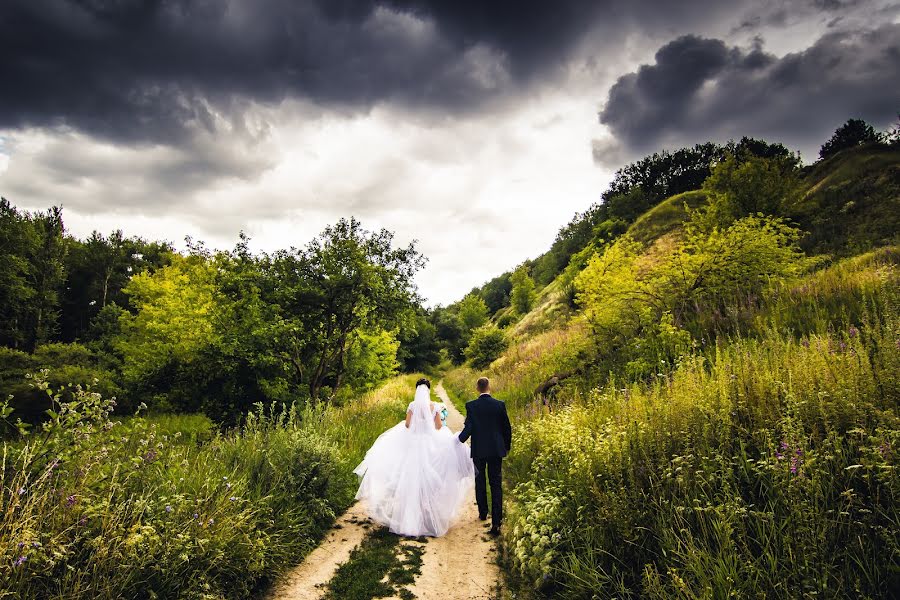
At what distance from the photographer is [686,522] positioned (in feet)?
12.2

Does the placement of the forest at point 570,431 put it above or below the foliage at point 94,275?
below

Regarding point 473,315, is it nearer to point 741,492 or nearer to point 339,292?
point 339,292

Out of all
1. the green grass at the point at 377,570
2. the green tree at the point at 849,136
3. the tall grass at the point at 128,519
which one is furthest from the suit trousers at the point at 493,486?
the green tree at the point at 849,136

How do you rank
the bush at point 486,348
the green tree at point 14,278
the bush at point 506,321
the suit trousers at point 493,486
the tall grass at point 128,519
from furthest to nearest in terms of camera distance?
1. the bush at point 506,321
2. the green tree at point 14,278
3. the bush at point 486,348
4. the suit trousers at point 493,486
5. the tall grass at point 128,519

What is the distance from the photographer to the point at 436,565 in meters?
5.30

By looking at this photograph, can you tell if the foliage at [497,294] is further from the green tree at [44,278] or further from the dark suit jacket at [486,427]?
the dark suit jacket at [486,427]

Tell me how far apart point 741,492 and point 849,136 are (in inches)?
2730

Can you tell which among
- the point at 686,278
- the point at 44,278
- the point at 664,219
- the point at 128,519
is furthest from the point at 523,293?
the point at 44,278

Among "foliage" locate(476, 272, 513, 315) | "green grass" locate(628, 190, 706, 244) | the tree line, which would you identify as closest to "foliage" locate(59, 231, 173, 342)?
the tree line

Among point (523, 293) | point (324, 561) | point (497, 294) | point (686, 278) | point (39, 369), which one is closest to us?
point (324, 561)

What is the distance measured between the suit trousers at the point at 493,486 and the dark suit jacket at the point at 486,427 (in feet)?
0.55

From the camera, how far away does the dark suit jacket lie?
6570 mm

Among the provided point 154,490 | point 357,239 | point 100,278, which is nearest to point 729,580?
point 154,490

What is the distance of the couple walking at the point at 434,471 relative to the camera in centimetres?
637
